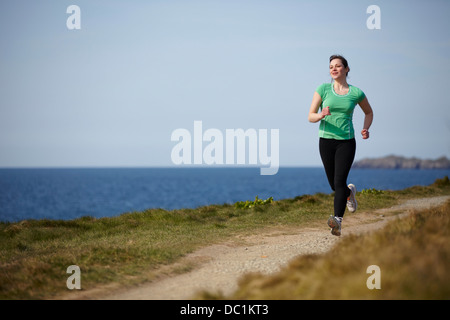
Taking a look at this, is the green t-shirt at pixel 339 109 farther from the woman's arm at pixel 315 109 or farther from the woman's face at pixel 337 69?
the woman's face at pixel 337 69

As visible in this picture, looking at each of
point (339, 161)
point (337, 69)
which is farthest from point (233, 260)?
point (337, 69)

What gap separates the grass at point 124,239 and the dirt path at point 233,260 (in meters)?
0.38

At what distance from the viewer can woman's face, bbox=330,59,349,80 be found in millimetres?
8422

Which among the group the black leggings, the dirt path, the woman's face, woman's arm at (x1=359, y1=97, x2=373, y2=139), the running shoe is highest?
the woman's face

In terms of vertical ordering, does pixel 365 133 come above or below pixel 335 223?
above

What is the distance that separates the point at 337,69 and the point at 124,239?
6.28m

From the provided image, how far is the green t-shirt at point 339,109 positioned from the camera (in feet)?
27.1

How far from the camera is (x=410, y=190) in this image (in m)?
22.3

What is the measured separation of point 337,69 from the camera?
332 inches

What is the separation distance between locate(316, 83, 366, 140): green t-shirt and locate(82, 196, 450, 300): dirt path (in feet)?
6.01

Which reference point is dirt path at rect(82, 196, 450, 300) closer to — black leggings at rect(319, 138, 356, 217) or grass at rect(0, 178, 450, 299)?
grass at rect(0, 178, 450, 299)

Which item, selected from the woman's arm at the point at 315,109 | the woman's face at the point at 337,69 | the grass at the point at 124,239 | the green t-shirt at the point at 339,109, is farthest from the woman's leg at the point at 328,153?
the grass at the point at 124,239

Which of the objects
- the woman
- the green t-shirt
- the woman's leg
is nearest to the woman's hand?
the woman

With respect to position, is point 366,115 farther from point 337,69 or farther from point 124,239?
point 124,239
